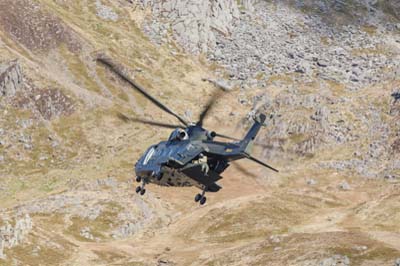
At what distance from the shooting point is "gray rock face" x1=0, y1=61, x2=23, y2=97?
6314 inches

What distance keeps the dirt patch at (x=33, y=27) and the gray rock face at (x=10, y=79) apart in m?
16.8

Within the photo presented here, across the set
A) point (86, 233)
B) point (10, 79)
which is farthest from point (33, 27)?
point (86, 233)

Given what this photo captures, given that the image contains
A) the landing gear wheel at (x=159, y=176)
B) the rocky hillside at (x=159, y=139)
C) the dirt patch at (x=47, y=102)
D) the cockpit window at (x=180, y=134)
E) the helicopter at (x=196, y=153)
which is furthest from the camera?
the dirt patch at (x=47, y=102)

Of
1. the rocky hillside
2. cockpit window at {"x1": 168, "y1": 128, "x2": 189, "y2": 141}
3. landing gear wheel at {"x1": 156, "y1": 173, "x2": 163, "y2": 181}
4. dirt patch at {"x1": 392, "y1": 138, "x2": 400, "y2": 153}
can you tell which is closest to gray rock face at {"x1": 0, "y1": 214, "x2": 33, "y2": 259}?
the rocky hillside

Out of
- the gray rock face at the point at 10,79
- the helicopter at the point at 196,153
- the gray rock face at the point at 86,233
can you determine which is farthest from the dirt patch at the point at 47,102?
the helicopter at the point at 196,153

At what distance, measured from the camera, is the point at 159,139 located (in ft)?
524

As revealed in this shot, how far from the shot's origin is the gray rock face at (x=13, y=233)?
105 m

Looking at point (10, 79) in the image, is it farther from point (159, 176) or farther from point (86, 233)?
point (159, 176)

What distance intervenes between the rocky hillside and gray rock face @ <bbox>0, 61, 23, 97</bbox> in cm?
23

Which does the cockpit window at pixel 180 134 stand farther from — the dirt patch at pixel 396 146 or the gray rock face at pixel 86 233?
the dirt patch at pixel 396 146

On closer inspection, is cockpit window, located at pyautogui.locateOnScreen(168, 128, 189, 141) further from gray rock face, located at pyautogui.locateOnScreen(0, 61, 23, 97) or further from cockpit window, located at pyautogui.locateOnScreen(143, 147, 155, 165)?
gray rock face, located at pyautogui.locateOnScreen(0, 61, 23, 97)

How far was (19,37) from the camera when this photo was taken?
587ft

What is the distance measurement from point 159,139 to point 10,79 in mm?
36961

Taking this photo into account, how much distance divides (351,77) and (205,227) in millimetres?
84423
